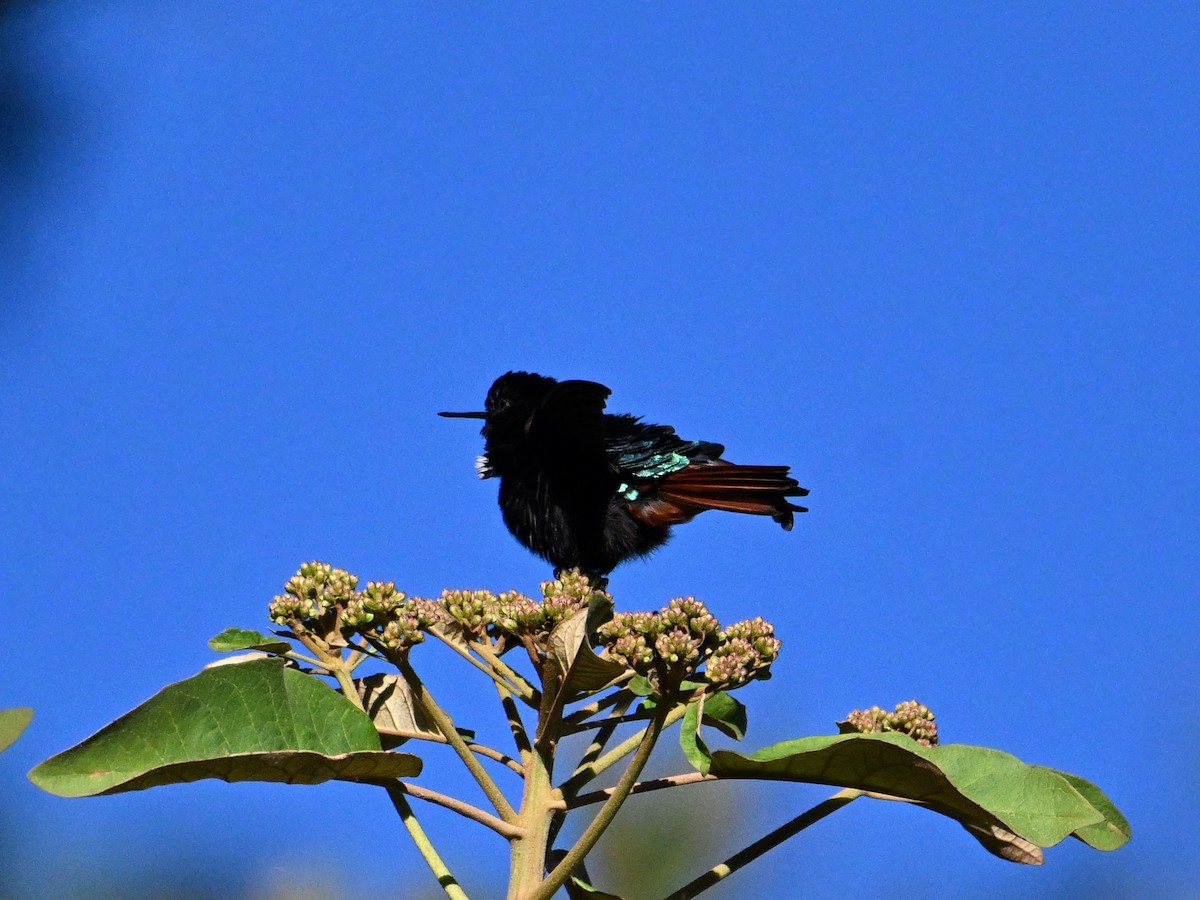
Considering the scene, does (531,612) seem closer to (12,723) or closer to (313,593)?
(313,593)

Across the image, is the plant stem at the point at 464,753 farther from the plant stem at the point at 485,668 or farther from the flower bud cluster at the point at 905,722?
the flower bud cluster at the point at 905,722

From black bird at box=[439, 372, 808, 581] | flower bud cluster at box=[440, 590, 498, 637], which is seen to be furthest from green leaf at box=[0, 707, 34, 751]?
black bird at box=[439, 372, 808, 581]

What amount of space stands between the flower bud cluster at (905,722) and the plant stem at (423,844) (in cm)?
85

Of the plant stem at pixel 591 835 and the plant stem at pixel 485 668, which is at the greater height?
the plant stem at pixel 485 668

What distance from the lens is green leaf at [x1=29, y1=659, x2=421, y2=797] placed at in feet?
6.14

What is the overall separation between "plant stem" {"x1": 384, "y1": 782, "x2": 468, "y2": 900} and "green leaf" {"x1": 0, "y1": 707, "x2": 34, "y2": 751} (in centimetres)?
64

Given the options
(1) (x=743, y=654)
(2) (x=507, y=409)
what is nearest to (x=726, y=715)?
(1) (x=743, y=654)

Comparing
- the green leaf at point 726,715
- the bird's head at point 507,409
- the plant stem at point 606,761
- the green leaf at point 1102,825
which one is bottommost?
the green leaf at point 1102,825

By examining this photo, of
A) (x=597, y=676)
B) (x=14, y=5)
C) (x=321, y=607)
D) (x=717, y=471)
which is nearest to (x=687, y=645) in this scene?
(x=597, y=676)

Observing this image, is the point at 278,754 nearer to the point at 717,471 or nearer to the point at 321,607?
the point at 321,607

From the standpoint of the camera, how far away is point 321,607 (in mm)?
2469

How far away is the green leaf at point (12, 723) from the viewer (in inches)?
66.1

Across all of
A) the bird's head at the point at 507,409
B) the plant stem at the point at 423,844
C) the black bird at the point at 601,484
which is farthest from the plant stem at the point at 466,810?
the bird's head at the point at 507,409

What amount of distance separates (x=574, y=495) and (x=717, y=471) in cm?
62
